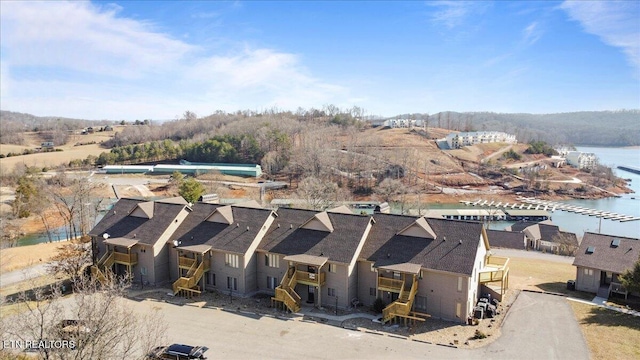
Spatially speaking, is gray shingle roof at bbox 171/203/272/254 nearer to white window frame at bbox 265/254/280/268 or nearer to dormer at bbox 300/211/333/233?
white window frame at bbox 265/254/280/268

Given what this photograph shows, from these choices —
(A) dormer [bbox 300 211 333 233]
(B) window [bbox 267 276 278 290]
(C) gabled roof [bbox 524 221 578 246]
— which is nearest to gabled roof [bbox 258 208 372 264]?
(A) dormer [bbox 300 211 333 233]

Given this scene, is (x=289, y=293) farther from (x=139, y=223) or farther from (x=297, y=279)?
(x=139, y=223)

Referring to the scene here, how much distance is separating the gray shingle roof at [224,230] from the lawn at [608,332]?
2146cm

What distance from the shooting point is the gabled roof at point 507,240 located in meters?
47.4

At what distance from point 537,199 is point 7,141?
568 feet

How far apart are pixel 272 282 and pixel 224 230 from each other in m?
5.45

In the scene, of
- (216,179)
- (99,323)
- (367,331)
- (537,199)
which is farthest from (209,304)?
(537,199)

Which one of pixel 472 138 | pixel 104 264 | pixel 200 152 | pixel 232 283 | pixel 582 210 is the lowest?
pixel 582 210

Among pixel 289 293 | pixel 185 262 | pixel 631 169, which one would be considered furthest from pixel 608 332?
pixel 631 169

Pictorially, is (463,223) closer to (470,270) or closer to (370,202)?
(470,270)

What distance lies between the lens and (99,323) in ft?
39.7

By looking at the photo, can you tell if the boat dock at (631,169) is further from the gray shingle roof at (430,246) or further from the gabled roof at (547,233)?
the gray shingle roof at (430,246)

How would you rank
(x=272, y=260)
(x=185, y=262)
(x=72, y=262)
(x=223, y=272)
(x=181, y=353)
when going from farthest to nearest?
1. (x=72, y=262)
2. (x=185, y=262)
3. (x=223, y=272)
4. (x=272, y=260)
5. (x=181, y=353)

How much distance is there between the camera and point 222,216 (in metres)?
32.0
